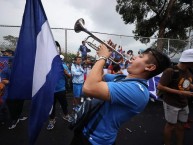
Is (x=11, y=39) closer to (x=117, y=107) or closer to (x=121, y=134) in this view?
(x=121, y=134)

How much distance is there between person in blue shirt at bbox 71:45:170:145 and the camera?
1799 mm

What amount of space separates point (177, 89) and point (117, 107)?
2.09m

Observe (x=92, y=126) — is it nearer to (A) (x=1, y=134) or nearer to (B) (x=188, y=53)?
(B) (x=188, y=53)

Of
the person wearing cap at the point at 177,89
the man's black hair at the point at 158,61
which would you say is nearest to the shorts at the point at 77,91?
the person wearing cap at the point at 177,89

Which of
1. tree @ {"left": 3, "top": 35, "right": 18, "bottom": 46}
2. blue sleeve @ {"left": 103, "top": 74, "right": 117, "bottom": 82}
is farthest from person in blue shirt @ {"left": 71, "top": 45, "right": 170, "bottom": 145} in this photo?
tree @ {"left": 3, "top": 35, "right": 18, "bottom": 46}

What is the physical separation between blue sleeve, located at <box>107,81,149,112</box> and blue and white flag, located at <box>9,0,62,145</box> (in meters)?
1.13

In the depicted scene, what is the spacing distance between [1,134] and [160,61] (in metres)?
3.91

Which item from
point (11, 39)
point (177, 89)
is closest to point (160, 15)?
point (11, 39)

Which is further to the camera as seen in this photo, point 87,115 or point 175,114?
point 175,114

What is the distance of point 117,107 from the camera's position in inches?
74.9

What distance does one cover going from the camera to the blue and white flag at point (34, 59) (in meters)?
2.76

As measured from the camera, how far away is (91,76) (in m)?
1.83

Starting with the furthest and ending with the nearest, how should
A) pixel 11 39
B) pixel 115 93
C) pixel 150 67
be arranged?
pixel 11 39
pixel 150 67
pixel 115 93

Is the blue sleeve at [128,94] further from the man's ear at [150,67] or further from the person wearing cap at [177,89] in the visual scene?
the person wearing cap at [177,89]
